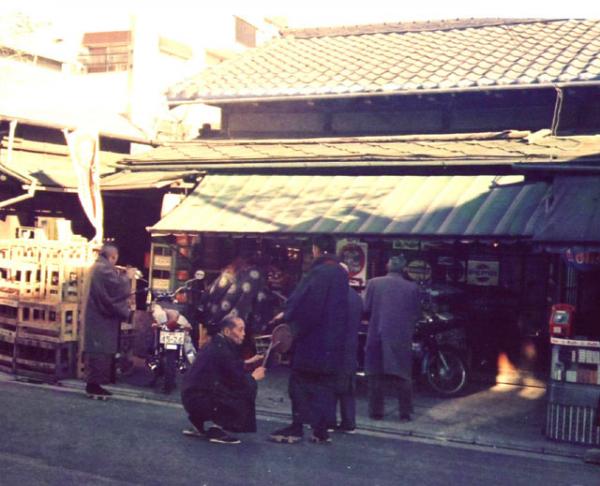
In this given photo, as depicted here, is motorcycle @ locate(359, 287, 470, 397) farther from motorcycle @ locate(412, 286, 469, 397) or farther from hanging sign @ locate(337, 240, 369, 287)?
hanging sign @ locate(337, 240, 369, 287)

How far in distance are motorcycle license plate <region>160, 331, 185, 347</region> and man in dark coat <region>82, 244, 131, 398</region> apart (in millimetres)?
619

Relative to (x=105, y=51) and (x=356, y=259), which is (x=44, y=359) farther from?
(x=105, y=51)

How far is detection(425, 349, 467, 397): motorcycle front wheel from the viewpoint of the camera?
11969 mm

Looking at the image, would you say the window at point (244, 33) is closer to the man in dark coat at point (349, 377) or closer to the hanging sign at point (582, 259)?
the hanging sign at point (582, 259)

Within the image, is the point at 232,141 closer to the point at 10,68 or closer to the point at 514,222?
the point at 514,222

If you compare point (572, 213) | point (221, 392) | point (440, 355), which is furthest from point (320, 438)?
point (572, 213)

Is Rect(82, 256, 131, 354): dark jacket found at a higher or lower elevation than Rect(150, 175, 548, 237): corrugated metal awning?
lower

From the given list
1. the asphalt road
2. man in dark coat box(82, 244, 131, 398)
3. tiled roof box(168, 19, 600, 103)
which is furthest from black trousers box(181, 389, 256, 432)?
tiled roof box(168, 19, 600, 103)

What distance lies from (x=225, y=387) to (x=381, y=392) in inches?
100

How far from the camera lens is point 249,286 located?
13.0 m

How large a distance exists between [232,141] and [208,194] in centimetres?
207

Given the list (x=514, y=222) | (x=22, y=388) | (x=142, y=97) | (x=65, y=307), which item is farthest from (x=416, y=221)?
(x=142, y=97)

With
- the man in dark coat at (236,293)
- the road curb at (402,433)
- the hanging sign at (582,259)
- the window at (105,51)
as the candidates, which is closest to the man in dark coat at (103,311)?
the road curb at (402,433)

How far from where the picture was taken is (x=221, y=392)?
849 cm
